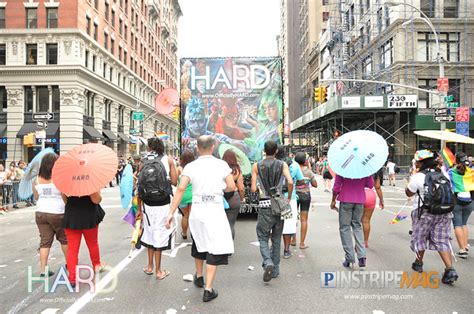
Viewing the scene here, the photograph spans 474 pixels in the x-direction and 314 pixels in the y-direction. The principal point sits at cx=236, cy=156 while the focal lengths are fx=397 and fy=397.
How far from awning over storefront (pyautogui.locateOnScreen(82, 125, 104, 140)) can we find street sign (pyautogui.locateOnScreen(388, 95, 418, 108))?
74.3 feet

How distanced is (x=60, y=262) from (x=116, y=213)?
21.3ft

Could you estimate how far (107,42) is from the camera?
3756 cm

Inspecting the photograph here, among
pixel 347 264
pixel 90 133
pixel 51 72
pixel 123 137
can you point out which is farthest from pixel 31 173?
pixel 123 137

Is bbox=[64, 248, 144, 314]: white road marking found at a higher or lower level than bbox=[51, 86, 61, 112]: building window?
lower

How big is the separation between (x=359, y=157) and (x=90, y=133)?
29.4 meters

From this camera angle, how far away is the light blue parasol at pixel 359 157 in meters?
5.63

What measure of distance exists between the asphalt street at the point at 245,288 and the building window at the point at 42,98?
Answer: 85.7 feet

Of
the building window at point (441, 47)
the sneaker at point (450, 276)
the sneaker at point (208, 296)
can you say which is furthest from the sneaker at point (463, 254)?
the building window at point (441, 47)

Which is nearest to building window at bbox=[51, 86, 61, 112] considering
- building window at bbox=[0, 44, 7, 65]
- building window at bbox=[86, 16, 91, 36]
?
building window at bbox=[0, 44, 7, 65]

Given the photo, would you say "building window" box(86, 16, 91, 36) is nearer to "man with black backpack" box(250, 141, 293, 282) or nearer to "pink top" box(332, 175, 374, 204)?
"man with black backpack" box(250, 141, 293, 282)

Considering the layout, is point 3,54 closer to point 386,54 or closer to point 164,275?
point 386,54

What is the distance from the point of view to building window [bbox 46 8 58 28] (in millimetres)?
30828

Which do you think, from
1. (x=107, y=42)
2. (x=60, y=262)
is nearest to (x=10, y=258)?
(x=60, y=262)

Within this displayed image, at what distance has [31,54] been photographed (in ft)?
102
